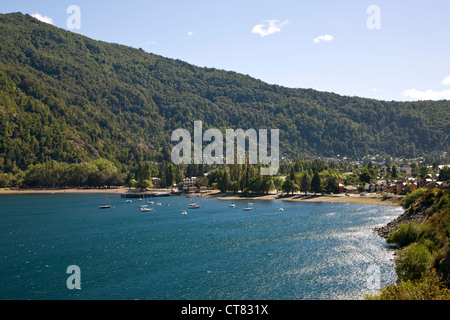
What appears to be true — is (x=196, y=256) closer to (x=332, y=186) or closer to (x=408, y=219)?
(x=408, y=219)

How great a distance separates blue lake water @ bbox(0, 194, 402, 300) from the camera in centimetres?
5284

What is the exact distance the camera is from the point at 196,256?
71.8m

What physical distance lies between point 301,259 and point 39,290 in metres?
44.3

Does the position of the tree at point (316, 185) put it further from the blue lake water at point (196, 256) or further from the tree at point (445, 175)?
the tree at point (445, 175)

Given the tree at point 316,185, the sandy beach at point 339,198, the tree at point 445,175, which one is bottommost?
the sandy beach at point 339,198

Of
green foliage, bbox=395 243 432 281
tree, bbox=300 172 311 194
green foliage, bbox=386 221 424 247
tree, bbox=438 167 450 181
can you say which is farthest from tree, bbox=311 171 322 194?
green foliage, bbox=395 243 432 281

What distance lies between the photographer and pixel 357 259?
219 ft

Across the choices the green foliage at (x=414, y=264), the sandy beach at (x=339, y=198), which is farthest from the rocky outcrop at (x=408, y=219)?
the sandy beach at (x=339, y=198)

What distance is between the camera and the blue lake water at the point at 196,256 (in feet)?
173

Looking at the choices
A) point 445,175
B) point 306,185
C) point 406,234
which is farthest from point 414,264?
point 445,175
